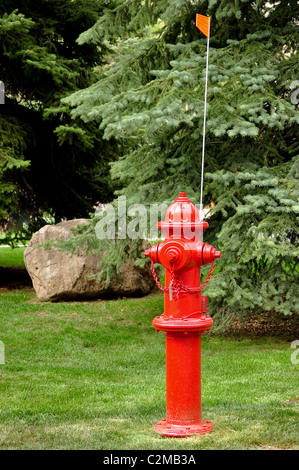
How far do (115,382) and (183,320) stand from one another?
10.2 ft

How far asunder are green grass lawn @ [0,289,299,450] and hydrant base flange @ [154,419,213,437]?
61 mm

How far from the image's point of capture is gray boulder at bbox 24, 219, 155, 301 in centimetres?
1166

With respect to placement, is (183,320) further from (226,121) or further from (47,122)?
(47,122)

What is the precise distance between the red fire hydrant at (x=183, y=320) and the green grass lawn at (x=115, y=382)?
17 centimetres

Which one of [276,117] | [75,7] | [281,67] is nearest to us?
[276,117]

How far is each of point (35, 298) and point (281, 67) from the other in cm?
609

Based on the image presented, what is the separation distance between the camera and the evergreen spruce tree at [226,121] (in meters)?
8.05

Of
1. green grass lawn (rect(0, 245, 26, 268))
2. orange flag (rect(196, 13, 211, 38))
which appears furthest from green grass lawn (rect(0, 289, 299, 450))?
green grass lawn (rect(0, 245, 26, 268))

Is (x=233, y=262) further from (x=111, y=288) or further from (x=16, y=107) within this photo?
(x=16, y=107)

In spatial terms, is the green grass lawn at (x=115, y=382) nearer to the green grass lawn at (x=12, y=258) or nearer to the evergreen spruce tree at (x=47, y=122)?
the evergreen spruce tree at (x=47, y=122)

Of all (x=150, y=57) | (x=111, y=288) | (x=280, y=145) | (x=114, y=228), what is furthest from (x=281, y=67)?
(x=111, y=288)

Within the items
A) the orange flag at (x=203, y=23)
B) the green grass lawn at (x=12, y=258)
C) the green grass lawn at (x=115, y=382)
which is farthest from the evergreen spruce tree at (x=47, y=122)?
the orange flag at (x=203, y=23)

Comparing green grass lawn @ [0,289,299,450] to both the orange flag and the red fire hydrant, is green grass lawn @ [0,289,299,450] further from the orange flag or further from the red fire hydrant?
the orange flag

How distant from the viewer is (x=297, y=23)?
9641 millimetres
